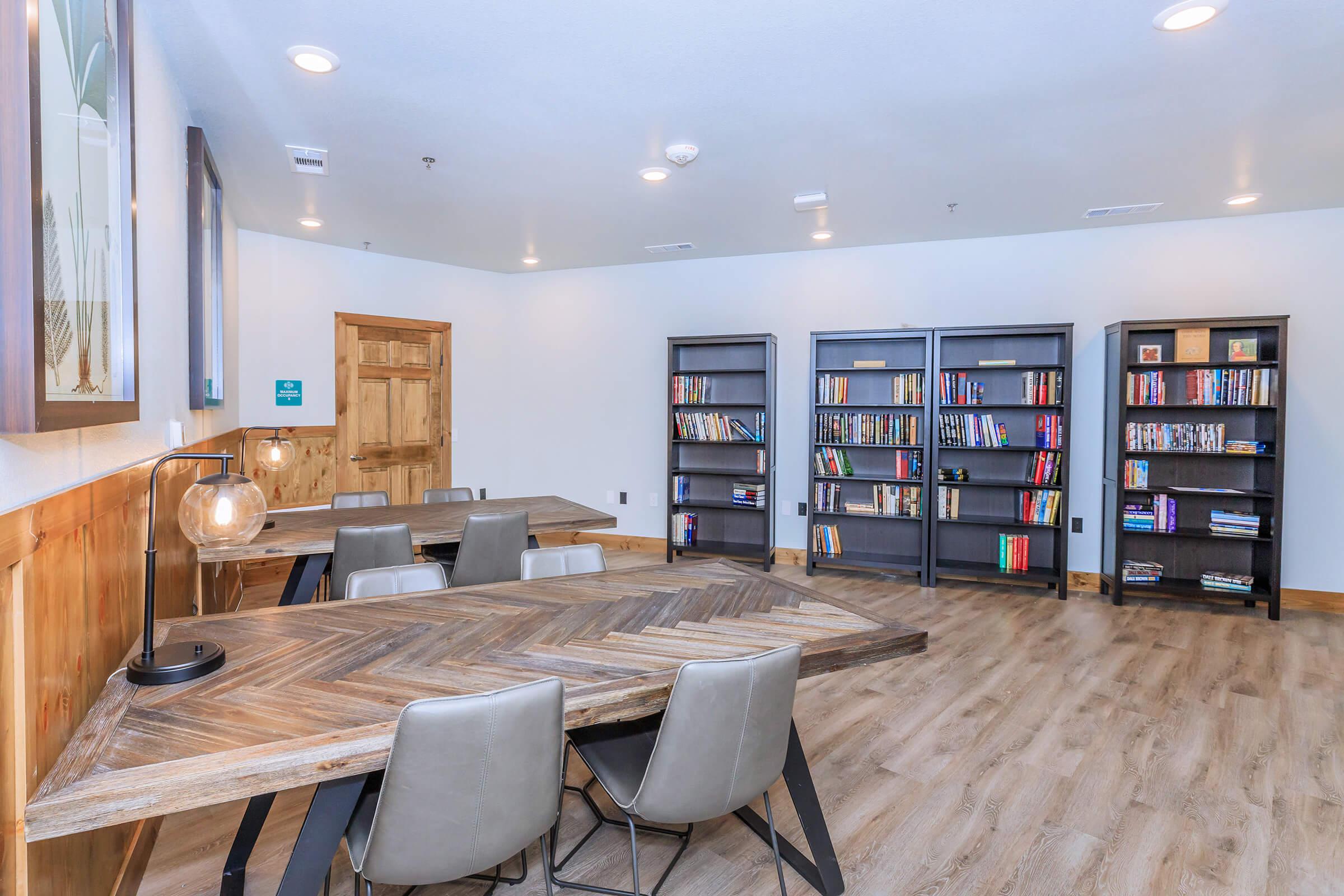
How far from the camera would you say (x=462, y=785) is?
1341 mm

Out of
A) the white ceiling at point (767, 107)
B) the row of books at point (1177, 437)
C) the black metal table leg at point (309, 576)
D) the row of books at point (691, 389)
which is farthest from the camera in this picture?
the row of books at point (691, 389)

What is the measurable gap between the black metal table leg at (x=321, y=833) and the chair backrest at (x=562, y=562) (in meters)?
1.29

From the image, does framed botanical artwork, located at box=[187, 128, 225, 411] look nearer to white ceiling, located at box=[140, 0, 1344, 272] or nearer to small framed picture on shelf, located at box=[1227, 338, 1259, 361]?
white ceiling, located at box=[140, 0, 1344, 272]

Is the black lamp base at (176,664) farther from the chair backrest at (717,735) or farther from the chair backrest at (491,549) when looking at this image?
the chair backrest at (491,549)

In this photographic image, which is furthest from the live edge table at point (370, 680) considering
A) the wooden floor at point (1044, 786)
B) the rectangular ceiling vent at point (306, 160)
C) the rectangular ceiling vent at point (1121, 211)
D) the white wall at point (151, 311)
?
the rectangular ceiling vent at point (1121, 211)

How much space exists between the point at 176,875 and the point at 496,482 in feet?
16.4

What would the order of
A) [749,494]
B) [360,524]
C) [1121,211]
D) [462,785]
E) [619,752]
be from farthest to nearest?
[749,494] → [1121,211] → [360,524] → [619,752] → [462,785]

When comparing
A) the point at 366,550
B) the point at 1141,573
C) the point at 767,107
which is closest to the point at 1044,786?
the point at 366,550

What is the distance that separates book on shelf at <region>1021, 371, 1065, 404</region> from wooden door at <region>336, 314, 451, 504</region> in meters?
4.96

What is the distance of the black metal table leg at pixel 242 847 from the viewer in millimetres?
1923

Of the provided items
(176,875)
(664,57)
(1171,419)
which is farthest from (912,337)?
(176,875)

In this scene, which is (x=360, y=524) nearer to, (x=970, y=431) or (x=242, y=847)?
(x=242, y=847)

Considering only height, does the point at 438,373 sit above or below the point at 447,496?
above

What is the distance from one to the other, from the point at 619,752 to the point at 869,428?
14.1ft
